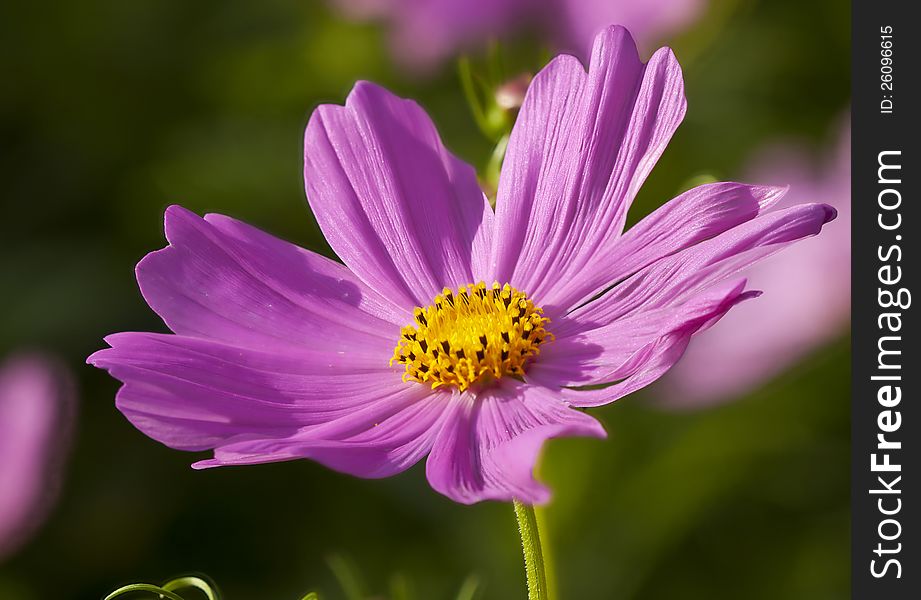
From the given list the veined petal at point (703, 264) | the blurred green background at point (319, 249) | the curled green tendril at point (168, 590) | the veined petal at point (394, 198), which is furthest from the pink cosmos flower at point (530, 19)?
the curled green tendril at point (168, 590)

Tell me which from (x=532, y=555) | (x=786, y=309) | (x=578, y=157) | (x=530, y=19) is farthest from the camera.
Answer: (x=786, y=309)

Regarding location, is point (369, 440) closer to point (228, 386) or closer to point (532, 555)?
point (228, 386)

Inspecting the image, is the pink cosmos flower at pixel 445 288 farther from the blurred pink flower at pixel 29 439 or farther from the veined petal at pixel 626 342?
the blurred pink flower at pixel 29 439

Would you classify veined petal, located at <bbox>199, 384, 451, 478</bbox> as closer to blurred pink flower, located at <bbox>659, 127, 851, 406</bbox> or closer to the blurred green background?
the blurred green background

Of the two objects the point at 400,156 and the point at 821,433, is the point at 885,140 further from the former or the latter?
the point at 821,433

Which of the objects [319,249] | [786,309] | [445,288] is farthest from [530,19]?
[445,288]

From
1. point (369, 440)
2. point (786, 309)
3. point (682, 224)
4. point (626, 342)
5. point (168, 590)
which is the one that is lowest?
point (168, 590)

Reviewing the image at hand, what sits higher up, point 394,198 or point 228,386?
point 394,198
